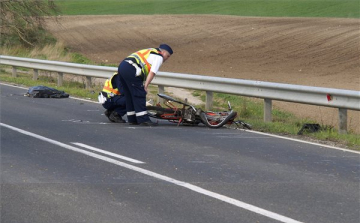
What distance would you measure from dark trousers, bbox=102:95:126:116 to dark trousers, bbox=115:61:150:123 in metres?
0.28

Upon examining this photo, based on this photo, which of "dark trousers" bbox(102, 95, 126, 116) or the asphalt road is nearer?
the asphalt road

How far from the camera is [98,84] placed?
910 inches

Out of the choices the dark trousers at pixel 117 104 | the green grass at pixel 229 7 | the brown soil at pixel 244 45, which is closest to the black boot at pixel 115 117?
the dark trousers at pixel 117 104

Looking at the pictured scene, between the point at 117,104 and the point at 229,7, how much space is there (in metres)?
49.3

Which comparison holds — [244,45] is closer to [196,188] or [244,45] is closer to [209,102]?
[209,102]

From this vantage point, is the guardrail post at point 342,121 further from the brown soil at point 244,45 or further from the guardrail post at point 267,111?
the brown soil at point 244,45

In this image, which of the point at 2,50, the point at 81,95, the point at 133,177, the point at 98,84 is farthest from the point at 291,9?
the point at 133,177

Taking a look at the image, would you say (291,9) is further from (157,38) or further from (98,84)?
(98,84)

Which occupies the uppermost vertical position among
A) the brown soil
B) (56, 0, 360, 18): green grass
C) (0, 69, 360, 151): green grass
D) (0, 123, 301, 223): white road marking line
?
(56, 0, 360, 18): green grass

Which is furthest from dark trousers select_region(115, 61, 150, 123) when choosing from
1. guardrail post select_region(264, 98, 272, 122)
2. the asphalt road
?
guardrail post select_region(264, 98, 272, 122)

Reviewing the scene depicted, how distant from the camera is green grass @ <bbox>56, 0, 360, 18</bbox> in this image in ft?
177

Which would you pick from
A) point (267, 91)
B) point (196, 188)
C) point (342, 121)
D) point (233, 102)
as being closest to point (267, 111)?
point (267, 91)

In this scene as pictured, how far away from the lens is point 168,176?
28.8 ft

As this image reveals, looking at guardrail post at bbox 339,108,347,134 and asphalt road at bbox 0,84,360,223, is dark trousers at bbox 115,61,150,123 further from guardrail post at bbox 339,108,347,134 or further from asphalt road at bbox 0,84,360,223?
guardrail post at bbox 339,108,347,134
